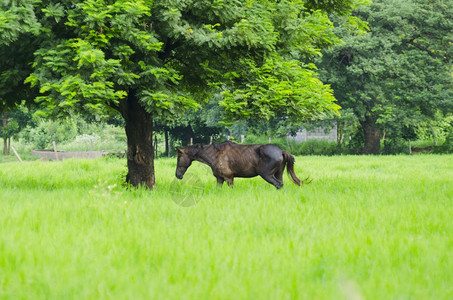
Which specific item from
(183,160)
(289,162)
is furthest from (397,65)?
(183,160)

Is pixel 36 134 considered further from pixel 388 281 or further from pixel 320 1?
pixel 388 281

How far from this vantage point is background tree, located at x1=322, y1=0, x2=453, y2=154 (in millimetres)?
30938

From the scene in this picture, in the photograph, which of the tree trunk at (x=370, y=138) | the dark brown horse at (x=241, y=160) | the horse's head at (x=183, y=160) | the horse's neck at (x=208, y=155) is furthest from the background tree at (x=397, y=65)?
the horse's head at (x=183, y=160)

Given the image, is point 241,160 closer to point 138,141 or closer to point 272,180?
point 272,180

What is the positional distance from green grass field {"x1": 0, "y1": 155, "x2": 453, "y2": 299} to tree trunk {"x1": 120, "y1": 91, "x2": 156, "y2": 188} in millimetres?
1857

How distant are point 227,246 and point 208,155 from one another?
6.10 metres

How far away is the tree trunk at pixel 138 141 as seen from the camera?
41.4 feet

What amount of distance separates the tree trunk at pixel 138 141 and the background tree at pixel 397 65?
20747mm

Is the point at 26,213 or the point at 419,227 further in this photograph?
the point at 26,213

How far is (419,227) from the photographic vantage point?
750 centimetres

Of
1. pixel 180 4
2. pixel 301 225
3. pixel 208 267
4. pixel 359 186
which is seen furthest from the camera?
pixel 359 186

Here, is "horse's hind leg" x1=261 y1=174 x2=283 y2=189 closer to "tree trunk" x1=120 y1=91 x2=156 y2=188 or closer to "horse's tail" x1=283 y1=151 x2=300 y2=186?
"horse's tail" x1=283 y1=151 x2=300 y2=186

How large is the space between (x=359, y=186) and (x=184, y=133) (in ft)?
94.7

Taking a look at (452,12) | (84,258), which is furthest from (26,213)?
(452,12)
